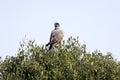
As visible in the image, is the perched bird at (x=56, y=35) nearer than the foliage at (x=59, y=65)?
No

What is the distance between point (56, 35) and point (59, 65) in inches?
111

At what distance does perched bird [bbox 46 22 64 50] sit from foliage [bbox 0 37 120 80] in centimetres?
103

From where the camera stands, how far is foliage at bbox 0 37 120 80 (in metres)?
17.1

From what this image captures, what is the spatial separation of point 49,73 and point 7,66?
7.44 feet

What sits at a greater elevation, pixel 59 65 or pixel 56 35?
pixel 56 35

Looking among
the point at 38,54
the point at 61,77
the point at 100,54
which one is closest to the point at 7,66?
the point at 38,54

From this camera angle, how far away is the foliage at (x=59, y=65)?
1709 centimetres

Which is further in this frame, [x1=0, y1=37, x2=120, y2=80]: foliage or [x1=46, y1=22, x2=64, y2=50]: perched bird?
[x1=46, y1=22, x2=64, y2=50]: perched bird

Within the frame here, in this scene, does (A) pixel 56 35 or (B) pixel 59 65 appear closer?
(B) pixel 59 65

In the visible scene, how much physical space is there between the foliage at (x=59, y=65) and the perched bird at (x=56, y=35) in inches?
40.5

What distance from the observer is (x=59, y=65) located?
17438 mm

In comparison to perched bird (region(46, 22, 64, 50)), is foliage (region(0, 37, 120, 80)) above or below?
below

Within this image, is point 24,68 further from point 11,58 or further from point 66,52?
point 66,52

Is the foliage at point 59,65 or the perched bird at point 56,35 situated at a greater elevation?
the perched bird at point 56,35
